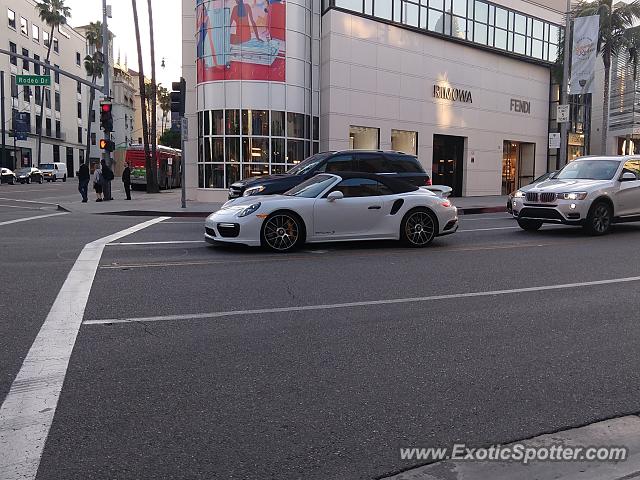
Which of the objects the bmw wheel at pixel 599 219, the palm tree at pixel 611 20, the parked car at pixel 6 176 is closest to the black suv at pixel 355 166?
the bmw wheel at pixel 599 219

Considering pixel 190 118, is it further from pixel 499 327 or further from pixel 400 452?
pixel 400 452

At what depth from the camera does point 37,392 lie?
3.98 metres

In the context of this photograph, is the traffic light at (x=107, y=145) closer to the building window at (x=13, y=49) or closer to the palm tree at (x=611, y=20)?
the palm tree at (x=611, y=20)

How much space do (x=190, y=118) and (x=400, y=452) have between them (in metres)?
26.0

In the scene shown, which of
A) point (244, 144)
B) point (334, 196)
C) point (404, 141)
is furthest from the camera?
point (404, 141)

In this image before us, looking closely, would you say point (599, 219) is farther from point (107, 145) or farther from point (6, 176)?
point (6, 176)

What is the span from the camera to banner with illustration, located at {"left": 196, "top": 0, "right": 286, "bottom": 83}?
24719 mm

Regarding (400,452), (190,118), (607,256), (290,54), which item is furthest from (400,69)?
(400,452)

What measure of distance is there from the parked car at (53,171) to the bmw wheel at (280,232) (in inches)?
2085

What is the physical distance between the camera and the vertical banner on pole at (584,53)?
2283 cm

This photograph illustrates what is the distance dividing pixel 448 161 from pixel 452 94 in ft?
11.0

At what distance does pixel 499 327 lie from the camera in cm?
571

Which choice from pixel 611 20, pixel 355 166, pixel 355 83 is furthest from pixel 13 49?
pixel 355 166

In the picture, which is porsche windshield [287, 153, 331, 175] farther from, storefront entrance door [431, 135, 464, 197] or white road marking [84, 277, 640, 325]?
storefront entrance door [431, 135, 464, 197]
